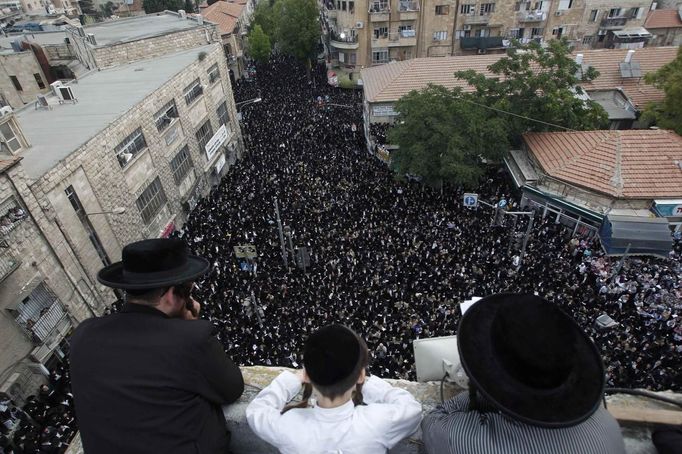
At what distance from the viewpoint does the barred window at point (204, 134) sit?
2214 cm

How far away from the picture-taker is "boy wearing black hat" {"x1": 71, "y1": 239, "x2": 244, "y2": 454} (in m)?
2.36

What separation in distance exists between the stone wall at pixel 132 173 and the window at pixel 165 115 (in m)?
0.21

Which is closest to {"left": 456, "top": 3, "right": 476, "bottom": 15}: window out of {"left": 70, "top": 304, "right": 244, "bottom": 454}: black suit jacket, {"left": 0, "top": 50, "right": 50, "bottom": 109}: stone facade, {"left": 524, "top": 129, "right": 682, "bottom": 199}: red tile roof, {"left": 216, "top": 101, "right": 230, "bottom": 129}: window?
{"left": 524, "top": 129, "right": 682, "bottom": 199}: red tile roof

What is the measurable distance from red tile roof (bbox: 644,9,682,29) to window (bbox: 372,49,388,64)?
23.4 m

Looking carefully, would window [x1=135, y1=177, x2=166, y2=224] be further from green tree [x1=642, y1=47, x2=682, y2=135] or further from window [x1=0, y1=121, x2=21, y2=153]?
green tree [x1=642, y1=47, x2=682, y2=135]

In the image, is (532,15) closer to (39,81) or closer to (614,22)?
(614,22)

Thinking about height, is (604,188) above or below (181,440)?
below

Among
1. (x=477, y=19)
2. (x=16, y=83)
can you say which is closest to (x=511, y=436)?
(x=16, y=83)

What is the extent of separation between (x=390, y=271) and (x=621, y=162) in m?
11.5

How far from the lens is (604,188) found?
16641mm

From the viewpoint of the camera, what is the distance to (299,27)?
36.2 m

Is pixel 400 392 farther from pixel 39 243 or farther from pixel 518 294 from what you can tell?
pixel 39 243

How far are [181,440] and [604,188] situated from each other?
61.8 feet

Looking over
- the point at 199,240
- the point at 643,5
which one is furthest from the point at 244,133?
the point at 643,5
